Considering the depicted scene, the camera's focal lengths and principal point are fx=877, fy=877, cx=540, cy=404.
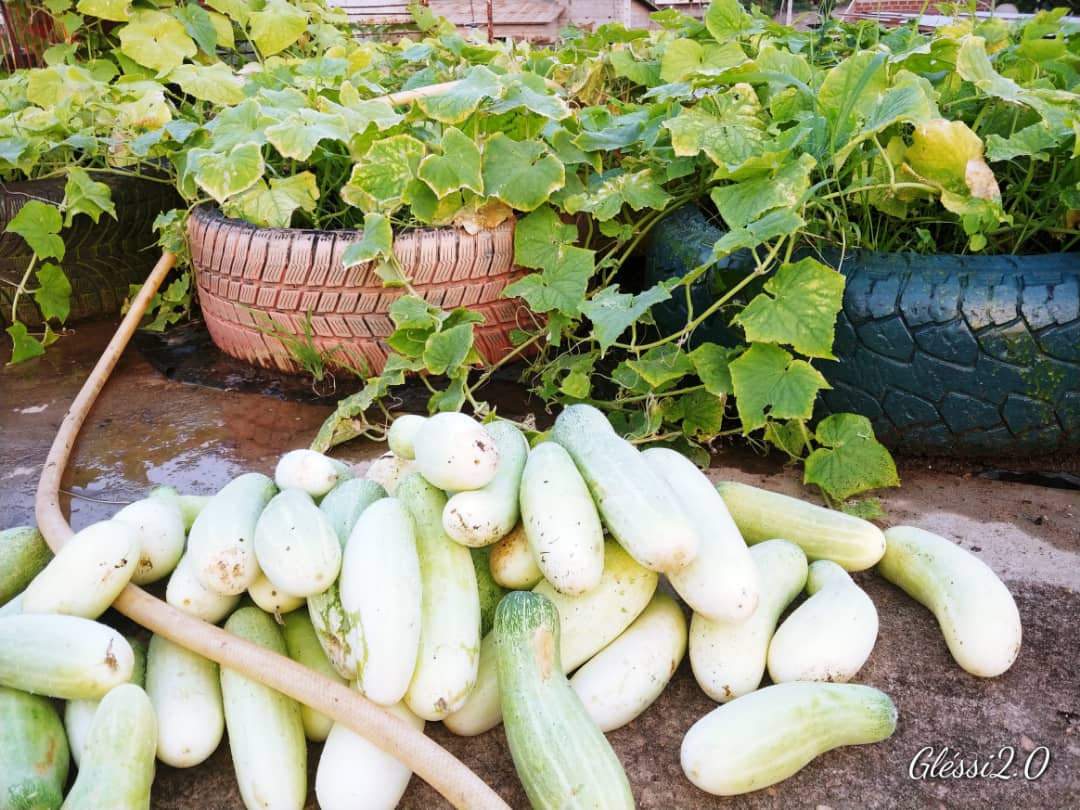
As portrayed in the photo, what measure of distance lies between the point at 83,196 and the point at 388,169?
127 centimetres

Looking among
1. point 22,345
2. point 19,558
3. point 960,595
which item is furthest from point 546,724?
point 22,345

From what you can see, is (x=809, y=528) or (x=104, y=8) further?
(x=104, y=8)

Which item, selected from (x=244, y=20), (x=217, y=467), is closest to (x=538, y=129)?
(x=217, y=467)

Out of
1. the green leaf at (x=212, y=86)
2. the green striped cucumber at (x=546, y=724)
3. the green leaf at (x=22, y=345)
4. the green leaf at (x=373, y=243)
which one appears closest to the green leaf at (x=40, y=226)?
the green leaf at (x=22, y=345)

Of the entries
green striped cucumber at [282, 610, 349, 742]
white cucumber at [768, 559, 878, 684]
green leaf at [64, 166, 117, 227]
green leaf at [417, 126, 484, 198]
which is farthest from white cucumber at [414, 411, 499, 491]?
green leaf at [64, 166, 117, 227]

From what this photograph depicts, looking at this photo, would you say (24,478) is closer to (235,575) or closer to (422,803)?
(235,575)

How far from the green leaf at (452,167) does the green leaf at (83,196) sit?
136 cm

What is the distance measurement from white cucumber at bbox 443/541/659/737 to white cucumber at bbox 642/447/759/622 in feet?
0.24

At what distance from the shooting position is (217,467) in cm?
218

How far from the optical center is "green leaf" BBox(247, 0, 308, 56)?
4207 mm

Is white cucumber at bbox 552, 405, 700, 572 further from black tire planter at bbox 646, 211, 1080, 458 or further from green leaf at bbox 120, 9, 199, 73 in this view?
green leaf at bbox 120, 9, 199, 73

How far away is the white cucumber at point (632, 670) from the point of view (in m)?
1.30

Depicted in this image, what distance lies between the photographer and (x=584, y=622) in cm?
137

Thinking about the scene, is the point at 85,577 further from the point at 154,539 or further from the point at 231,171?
the point at 231,171
